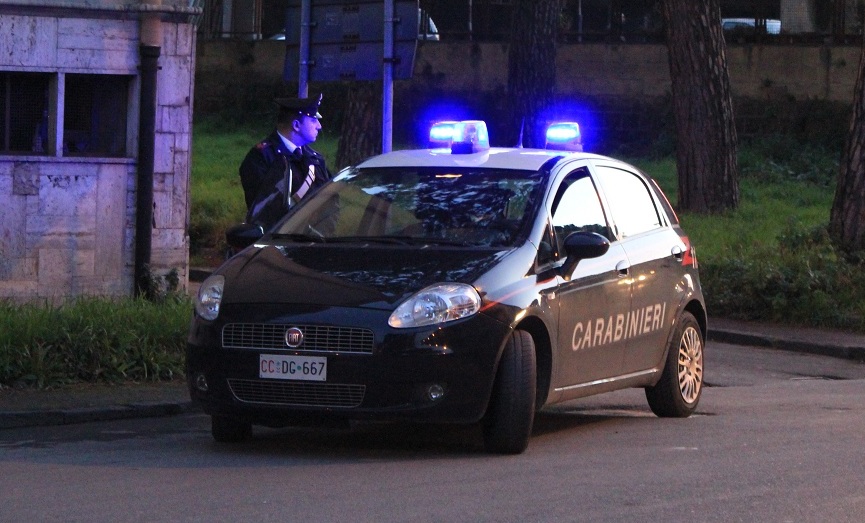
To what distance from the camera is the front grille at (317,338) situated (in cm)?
712

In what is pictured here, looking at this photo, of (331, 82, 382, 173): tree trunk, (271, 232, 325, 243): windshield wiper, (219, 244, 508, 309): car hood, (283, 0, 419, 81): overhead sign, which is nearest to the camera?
(219, 244, 508, 309): car hood

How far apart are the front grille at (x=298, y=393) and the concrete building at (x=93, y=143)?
512 centimetres

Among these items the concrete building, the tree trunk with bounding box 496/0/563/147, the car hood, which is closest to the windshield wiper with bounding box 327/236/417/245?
the car hood

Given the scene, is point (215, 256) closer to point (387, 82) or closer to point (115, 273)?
point (115, 273)

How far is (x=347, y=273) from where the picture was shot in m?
7.48

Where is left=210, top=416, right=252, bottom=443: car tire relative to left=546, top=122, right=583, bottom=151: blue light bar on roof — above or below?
below

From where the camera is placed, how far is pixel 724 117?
21.7 m

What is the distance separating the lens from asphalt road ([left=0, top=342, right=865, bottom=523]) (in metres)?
6.23

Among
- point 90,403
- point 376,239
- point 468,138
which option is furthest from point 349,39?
point 376,239

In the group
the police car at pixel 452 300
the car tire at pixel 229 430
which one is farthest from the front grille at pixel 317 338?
the car tire at pixel 229 430

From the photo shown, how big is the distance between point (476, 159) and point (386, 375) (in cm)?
200

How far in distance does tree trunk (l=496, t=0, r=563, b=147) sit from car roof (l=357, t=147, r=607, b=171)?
13.7 metres

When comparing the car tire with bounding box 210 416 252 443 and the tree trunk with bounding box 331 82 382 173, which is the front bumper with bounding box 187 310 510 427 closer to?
the car tire with bounding box 210 416 252 443

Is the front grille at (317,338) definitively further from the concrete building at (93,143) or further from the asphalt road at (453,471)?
the concrete building at (93,143)
